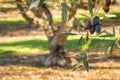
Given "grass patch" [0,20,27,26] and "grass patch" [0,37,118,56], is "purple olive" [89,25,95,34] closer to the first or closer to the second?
"grass patch" [0,37,118,56]

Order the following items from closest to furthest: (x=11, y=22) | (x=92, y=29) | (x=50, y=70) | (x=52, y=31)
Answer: (x=92, y=29)
(x=50, y=70)
(x=52, y=31)
(x=11, y=22)

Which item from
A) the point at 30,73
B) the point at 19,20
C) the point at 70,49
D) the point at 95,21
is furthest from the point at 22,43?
the point at 95,21

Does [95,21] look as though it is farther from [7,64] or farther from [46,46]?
[46,46]

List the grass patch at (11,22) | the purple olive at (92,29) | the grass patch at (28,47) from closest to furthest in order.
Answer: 1. the purple olive at (92,29)
2. the grass patch at (28,47)
3. the grass patch at (11,22)

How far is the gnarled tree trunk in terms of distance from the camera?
12125 millimetres

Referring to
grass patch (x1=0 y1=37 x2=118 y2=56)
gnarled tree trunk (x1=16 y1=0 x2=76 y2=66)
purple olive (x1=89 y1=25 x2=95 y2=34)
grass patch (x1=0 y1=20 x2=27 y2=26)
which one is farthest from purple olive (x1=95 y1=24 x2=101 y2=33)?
grass patch (x1=0 y1=20 x2=27 y2=26)

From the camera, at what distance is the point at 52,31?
1245 centimetres

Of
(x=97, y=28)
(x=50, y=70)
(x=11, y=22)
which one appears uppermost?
(x=97, y=28)

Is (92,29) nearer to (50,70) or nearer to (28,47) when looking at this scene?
(50,70)

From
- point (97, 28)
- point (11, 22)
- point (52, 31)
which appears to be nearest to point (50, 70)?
point (52, 31)

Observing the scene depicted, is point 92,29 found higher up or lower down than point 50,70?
higher up

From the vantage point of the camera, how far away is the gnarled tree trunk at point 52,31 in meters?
12.1

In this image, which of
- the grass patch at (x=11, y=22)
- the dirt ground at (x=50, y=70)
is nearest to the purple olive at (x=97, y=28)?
the dirt ground at (x=50, y=70)

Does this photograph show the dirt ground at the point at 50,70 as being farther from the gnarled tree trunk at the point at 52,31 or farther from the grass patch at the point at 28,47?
the grass patch at the point at 28,47
